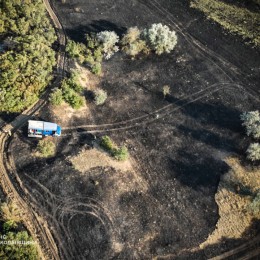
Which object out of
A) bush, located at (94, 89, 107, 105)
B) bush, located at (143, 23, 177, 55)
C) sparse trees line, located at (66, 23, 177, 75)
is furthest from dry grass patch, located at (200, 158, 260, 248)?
sparse trees line, located at (66, 23, 177, 75)

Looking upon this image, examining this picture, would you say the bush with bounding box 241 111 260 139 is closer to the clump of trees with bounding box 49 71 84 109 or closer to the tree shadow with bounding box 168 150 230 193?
the tree shadow with bounding box 168 150 230 193

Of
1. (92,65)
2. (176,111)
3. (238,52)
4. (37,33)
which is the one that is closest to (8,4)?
(37,33)

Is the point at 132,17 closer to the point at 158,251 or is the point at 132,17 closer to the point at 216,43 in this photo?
the point at 216,43

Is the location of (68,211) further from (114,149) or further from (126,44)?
(126,44)

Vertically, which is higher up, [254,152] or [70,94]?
[254,152]

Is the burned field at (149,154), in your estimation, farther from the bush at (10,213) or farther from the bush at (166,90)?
the bush at (10,213)

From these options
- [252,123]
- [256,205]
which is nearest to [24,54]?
[252,123]
